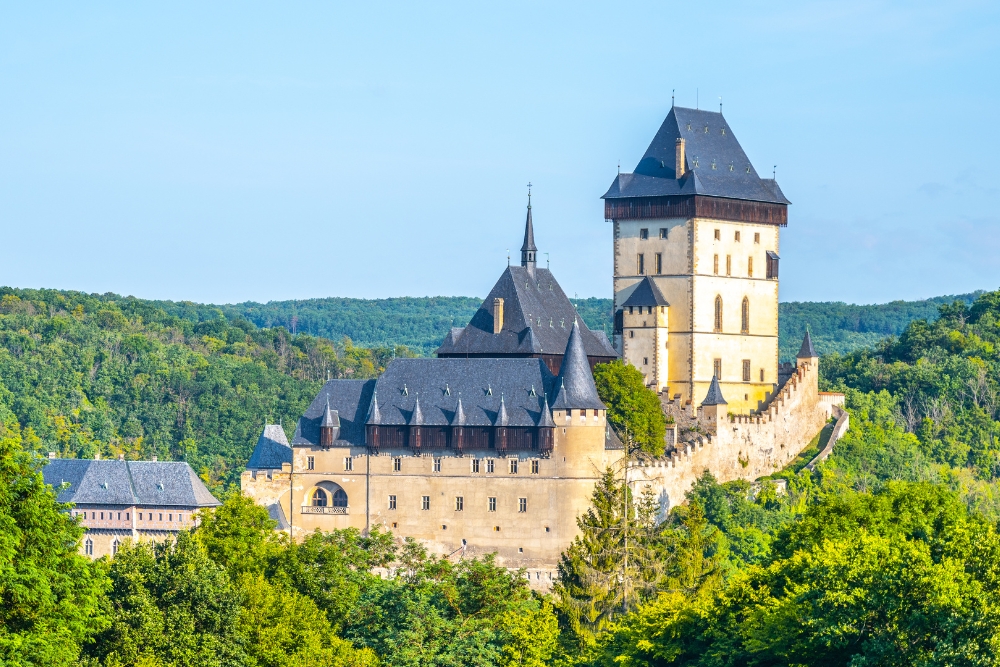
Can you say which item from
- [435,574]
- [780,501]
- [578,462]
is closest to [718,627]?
[435,574]

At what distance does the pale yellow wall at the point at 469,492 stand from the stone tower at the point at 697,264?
34.7ft

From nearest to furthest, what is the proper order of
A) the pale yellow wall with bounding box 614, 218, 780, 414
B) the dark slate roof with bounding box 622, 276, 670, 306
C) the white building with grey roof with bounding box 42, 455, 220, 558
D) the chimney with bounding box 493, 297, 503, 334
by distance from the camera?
the chimney with bounding box 493, 297, 503, 334 < the white building with grey roof with bounding box 42, 455, 220, 558 < the dark slate roof with bounding box 622, 276, 670, 306 < the pale yellow wall with bounding box 614, 218, 780, 414

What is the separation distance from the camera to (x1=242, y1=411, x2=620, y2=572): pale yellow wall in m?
75.3

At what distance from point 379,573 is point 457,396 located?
6.45 meters

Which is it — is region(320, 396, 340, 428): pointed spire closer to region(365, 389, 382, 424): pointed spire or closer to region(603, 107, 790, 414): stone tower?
region(365, 389, 382, 424): pointed spire

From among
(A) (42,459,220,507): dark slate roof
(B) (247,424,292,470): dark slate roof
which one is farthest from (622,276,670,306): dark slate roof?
(A) (42,459,220,507): dark slate roof

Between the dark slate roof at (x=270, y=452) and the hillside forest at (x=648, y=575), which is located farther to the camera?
the dark slate roof at (x=270, y=452)

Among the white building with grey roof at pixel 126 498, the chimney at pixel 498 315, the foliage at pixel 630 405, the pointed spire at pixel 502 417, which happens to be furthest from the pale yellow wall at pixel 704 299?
the white building with grey roof at pixel 126 498

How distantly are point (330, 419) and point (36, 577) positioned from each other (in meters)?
34.0

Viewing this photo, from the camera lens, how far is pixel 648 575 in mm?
65375

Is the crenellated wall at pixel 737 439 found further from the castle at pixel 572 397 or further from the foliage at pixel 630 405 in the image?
the foliage at pixel 630 405

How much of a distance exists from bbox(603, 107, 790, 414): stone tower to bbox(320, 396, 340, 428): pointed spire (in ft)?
42.7

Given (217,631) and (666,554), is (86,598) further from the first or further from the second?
(666,554)

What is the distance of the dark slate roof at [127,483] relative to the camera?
279 ft
